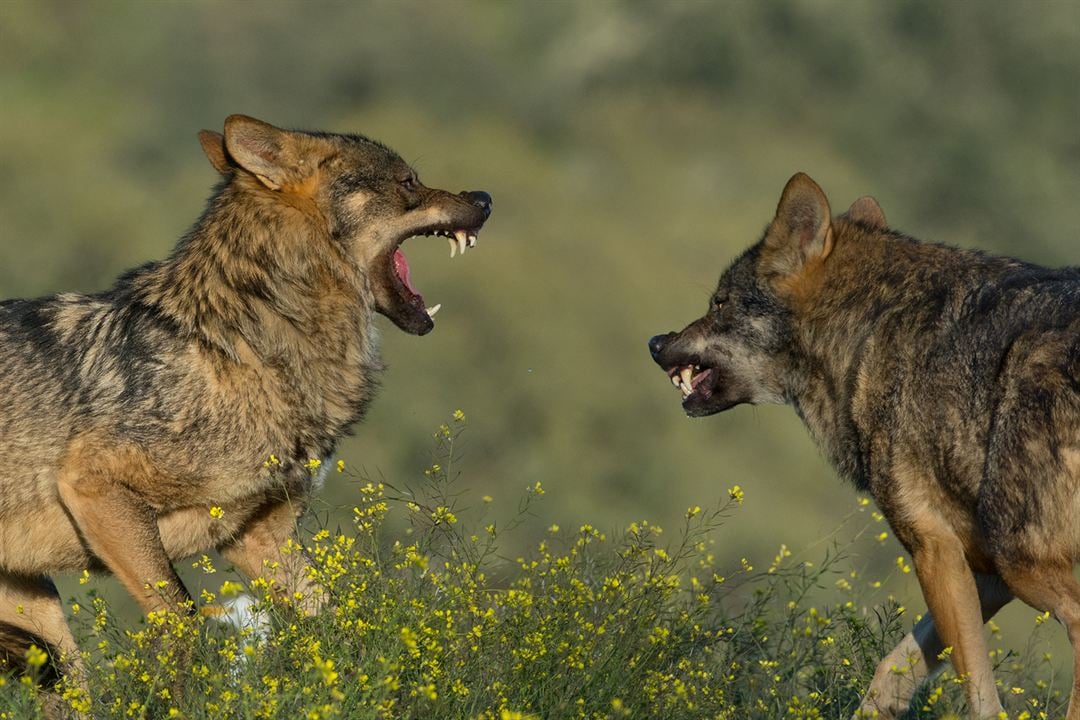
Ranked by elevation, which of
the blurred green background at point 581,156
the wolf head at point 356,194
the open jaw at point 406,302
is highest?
the blurred green background at point 581,156

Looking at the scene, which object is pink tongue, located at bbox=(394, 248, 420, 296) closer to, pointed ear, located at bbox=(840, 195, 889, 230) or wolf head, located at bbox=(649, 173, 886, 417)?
wolf head, located at bbox=(649, 173, 886, 417)

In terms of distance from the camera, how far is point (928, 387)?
6488 millimetres

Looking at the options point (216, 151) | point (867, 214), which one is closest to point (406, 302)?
point (216, 151)

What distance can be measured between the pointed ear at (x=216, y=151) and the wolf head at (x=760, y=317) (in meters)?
2.31

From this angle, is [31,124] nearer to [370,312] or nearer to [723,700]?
[370,312]

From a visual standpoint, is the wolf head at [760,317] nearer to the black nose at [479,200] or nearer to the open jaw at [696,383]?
the open jaw at [696,383]

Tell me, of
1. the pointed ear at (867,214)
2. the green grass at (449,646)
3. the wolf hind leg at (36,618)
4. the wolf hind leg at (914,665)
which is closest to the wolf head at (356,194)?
the green grass at (449,646)

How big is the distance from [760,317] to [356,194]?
200 cm

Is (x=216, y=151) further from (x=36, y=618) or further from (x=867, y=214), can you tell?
(x=867, y=214)

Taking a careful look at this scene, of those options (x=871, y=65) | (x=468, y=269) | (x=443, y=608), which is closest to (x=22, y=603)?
(x=443, y=608)

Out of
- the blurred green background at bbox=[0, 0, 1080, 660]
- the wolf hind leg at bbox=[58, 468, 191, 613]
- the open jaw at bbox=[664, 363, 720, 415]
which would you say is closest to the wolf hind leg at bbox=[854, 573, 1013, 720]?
the open jaw at bbox=[664, 363, 720, 415]

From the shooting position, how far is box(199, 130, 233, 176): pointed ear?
7.38 metres

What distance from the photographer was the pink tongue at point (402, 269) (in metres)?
7.58

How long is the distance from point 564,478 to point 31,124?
681 inches
